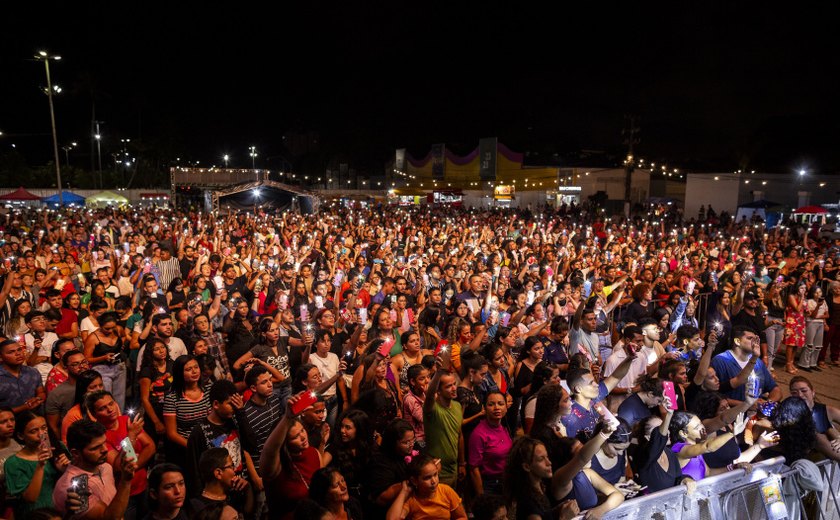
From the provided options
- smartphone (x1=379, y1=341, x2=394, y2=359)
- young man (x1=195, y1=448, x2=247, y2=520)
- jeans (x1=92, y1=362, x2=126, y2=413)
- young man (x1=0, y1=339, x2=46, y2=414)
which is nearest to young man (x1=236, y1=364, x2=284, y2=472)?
young man (x1=195, y1=448, x2=247, y2=520)

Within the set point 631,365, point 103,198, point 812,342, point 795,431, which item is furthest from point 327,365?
point 103,198

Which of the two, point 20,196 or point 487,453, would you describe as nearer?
point 487,453

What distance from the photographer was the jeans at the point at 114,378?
4.30 meters

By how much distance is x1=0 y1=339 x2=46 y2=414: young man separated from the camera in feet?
12.3

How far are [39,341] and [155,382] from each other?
57.6 inches

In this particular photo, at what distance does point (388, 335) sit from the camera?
517 centimetres

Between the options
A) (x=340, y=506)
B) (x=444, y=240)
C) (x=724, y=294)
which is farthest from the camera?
(x=444, y=240)

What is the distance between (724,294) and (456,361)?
4.19 metres

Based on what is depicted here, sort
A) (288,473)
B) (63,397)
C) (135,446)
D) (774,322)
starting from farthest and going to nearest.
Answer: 1. (774,322)
2. (63,397)
3. (135,446)
4. (288,473)

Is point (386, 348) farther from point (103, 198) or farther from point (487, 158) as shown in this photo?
point (487, 158)

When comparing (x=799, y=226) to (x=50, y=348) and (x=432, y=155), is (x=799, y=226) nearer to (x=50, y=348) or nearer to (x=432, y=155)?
(x=50, y=348)

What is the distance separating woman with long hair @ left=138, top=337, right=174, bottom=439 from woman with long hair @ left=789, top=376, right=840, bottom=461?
4.64m

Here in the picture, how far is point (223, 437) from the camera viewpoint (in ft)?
10.5

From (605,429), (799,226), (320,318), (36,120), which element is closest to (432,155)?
(799,226)
